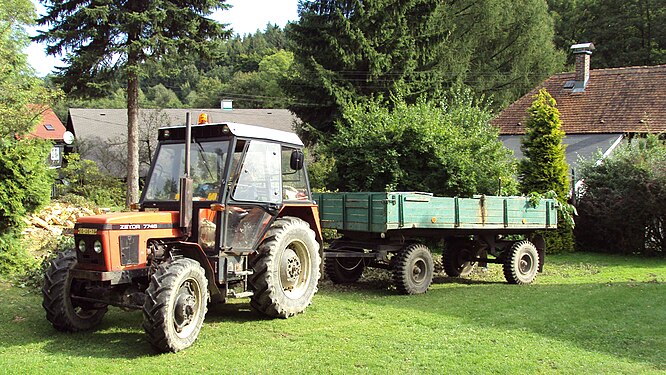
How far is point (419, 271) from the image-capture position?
10.3 metres

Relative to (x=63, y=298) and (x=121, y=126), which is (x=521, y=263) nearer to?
(x=63, y=298)

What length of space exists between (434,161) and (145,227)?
8532 millimetres

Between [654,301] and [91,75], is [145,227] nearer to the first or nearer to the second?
[654,301]

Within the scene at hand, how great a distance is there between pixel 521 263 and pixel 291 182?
5954 millimetres

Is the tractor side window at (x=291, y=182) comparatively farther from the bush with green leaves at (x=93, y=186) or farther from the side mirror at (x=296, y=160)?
the bush with green leaves at (x=93, y=186)

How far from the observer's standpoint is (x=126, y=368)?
5.62m

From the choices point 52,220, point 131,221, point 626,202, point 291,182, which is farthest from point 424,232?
point 52,220

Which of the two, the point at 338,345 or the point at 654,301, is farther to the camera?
the point at 654,301

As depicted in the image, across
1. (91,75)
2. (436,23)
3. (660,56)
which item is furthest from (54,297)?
(660,56)

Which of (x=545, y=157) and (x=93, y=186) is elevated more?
(x=545, y=157)

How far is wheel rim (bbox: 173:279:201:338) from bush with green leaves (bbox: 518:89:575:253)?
13065mm

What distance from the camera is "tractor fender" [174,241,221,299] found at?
687 centimetres

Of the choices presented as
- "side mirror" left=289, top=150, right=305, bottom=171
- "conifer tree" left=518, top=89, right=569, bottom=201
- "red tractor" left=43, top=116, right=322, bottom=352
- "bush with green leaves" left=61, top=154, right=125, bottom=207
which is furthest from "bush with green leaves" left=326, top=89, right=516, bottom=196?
"bush with green leaves" left=61, top=154, right=125, bottom=207

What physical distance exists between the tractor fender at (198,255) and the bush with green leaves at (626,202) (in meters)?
13.6
